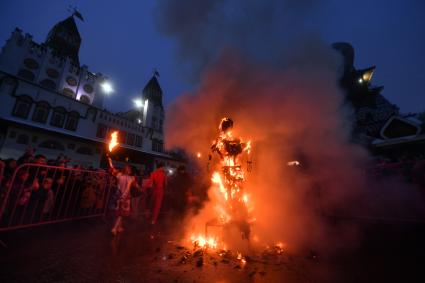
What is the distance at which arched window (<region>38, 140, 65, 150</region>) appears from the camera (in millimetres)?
18519

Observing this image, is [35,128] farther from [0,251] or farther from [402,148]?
[402,148]

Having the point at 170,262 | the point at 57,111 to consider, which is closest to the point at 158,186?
the point at 170,262

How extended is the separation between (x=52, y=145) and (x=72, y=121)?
3.75 metres

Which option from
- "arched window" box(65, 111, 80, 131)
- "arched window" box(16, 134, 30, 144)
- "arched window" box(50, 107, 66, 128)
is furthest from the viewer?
"arched window" box(65, 111, 80, 131)

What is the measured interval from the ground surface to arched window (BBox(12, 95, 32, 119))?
62.7 ft

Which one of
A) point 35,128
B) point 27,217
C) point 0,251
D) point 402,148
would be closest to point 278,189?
point 0,251

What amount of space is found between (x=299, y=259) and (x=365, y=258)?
4.69ft

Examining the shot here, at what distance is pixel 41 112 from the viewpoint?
19.8 metres

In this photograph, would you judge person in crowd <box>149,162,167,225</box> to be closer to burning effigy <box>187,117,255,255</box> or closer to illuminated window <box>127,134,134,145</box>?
burning effigy <box>187,117,255,255</box>

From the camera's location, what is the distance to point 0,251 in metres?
3.73

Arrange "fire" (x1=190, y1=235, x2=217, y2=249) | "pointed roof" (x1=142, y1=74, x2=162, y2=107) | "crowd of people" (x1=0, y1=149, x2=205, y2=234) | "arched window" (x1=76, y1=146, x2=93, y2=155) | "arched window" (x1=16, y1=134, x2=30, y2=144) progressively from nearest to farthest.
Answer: "fire" (x1=190, y1=235, x2=217, y2=249) < "crowd of people" (x1=0, y1=149, x2=205, y2=234) < "arched window" (x1=16, y1=134, x2=30, y2=144) < "arched window" (x1=76, y1=146, x2=93, y2=155) < "pointed roof" (x1=142, y1=74, x2=162, y2=107)

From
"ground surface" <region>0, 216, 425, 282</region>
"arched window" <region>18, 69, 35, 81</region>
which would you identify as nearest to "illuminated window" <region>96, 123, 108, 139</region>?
"arched window" <region>18, 69, 35, 81</region>

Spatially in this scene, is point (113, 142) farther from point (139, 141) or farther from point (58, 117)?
point (139, 141)

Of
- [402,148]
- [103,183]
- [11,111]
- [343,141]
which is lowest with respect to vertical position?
[103,183]
